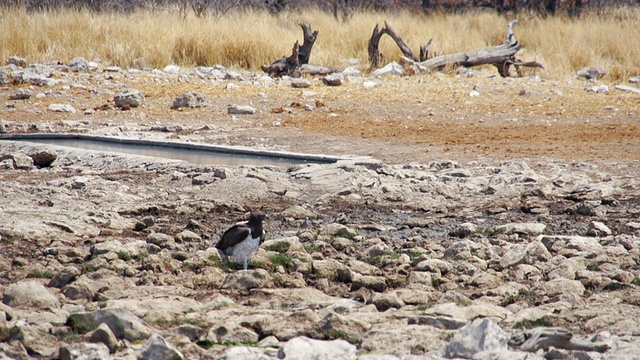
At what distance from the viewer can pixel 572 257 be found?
5.09 meters

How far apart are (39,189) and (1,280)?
2248 millimetres

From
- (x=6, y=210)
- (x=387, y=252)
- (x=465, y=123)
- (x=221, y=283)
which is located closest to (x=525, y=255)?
(x=387, y=252)

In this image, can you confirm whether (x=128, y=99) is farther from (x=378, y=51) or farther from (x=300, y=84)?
(x=378, y=51)

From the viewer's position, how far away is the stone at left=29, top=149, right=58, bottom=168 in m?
8.00

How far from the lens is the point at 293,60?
1414 centimetres

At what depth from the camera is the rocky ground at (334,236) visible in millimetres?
3582

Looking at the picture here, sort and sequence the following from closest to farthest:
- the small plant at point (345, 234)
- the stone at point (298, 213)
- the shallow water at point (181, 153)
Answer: the small plant at point (345, 234) → the stone at point (298, 213) → the shallow water at point (181, 153)

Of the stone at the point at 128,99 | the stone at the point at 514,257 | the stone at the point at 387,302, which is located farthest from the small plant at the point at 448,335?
the stone at the point at 128,99

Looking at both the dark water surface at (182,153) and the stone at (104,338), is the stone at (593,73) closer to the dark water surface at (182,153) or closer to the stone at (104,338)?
the dark water surface at (182,153)

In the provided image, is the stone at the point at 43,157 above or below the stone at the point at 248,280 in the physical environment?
below

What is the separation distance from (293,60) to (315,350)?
36.6ft

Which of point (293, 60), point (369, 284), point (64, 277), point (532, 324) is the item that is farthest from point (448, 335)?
point (293, 60)

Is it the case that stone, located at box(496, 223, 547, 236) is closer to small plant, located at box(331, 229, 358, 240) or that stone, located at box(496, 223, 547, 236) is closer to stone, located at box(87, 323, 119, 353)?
small plant, located at box(331, 229, 358, 240)

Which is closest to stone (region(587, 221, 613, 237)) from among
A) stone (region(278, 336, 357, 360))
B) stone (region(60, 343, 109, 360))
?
stone (region(278, 336, 357, 360))
